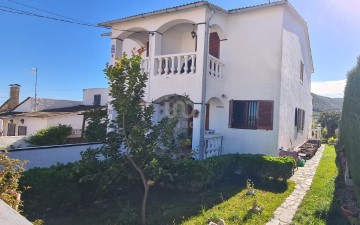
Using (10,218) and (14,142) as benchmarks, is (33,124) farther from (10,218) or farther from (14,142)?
(10,218)

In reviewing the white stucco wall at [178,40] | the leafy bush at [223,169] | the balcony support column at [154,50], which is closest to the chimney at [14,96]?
the white stucco wall at [178,40]

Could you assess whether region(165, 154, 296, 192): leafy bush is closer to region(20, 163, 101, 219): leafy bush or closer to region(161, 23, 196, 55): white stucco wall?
region(20, 163, 101, 219): leafy bush

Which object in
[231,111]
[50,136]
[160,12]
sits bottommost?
[50,136]

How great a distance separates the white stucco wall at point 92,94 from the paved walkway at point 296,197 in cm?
2342

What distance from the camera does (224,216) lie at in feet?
23.1

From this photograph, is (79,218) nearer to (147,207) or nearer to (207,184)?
(147,207)

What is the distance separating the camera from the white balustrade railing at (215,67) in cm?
1254

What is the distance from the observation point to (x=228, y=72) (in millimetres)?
13625

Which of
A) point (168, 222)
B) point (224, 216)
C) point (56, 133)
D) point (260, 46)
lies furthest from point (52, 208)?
point (260, 46)

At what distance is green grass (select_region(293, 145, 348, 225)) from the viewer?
6957 mm

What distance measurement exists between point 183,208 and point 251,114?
6963 mm

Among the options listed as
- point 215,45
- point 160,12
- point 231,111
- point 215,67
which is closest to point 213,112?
point 231,111

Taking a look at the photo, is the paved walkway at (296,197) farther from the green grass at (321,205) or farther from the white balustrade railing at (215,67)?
the white balustrade railing at (215,67)

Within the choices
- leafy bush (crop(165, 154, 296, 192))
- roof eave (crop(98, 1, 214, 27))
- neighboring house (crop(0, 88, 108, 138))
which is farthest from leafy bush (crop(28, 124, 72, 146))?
leafy bush (crop(165, 154, 296, 192))
